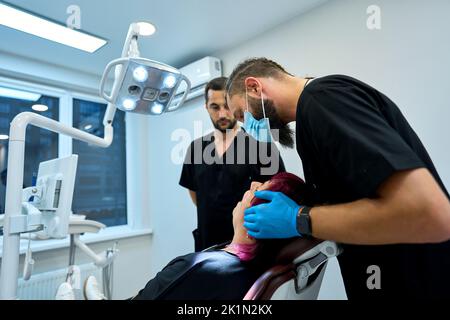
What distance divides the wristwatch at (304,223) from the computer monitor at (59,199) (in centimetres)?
83

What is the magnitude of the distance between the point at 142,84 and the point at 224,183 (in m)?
0.79

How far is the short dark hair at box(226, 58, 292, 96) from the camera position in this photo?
95 centimetres

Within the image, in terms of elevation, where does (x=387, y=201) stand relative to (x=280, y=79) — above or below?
below

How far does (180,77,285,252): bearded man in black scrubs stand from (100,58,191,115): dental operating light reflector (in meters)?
0.62

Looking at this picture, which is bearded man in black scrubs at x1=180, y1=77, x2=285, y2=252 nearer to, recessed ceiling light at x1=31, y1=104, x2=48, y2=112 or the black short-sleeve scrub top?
the black short-sleeve scrub top

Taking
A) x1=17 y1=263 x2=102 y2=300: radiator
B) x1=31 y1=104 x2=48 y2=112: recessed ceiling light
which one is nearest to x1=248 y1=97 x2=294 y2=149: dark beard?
x1=17 y1=263 x2=102 y2=300: radiator

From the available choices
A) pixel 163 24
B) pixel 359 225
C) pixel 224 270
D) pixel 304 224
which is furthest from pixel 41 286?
pixel 359 225

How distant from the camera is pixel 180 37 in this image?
2018mm

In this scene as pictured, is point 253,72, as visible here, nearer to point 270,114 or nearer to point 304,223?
point 270,114

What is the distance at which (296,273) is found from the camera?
2.26 feet

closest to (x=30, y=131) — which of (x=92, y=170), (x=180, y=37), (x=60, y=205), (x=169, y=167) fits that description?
(x=92, y=170)

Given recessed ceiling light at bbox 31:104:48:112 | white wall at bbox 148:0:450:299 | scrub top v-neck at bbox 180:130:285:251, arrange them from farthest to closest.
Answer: recessed ceiling light at bbox 31:104:48:112, scrub top v-neck at bbox 180:130:285:251, white wall at bbox 148:0:450:299
